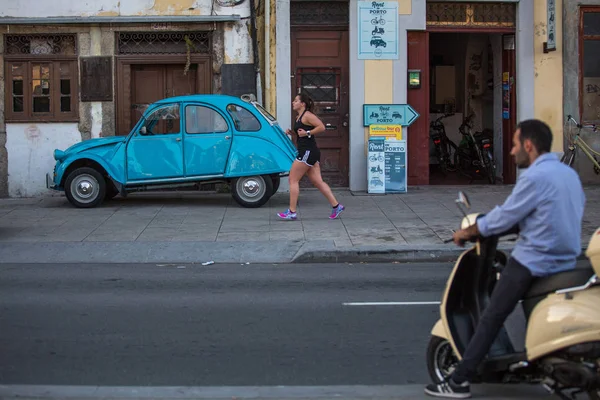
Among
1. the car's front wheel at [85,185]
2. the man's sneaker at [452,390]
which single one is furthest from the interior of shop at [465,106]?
the man's sneaker at [452,390]

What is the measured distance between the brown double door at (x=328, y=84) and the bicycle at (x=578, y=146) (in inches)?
157

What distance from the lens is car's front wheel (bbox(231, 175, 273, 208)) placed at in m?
14.2

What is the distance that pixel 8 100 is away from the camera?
Answer: 16.2 meters

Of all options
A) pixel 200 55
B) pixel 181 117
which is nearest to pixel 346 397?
pixel 181 117

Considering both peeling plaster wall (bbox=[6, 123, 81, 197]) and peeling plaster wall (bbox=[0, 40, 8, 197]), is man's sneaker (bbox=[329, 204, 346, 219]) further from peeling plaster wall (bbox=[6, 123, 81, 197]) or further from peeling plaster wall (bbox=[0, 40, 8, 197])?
peeling plaster wall (bbox=[0, 40, 8, 197])

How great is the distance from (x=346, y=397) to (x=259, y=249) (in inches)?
228

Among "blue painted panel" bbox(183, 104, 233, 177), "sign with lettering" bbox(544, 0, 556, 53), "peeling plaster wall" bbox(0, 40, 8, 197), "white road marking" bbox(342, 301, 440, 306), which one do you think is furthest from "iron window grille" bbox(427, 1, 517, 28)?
"white road marking" bbox(342, 301, 440, 306)

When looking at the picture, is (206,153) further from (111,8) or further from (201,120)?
(111,8)

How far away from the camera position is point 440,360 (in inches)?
212

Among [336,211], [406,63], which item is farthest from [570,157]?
[336,211]

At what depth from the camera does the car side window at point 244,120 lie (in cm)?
1405

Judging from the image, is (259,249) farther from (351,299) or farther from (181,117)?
(181,117)

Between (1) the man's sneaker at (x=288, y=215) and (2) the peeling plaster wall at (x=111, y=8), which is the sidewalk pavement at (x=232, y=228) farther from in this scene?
(2) the peeling plaster wall at (x=111, y=8)

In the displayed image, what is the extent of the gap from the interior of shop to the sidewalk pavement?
6.95ft
